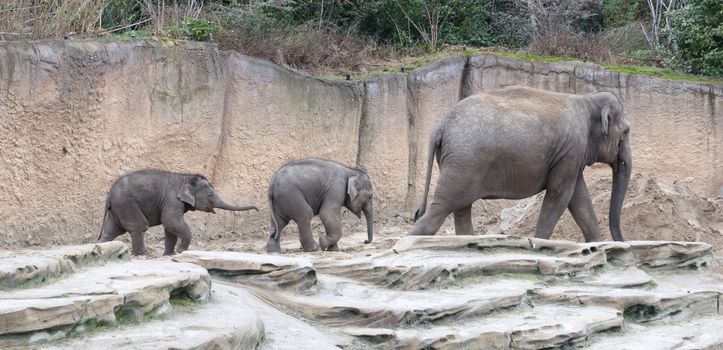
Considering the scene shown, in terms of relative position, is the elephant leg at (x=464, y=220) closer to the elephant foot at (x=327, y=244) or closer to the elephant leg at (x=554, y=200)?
the elephant leg at (x=554, y=200)

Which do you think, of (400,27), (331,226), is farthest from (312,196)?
(400,27)

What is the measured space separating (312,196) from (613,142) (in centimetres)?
314

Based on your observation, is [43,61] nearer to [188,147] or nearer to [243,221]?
[188,147]

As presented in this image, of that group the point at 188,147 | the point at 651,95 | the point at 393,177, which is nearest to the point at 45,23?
the point at 188,147

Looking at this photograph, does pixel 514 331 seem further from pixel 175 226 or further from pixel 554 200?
pixel 175 226

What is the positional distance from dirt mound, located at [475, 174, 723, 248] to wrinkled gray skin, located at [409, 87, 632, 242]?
108 centimetres

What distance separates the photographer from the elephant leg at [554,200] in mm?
11930

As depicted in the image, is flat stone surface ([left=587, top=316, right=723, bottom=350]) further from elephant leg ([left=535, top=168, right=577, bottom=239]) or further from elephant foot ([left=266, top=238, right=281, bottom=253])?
elephant foot ([left=266, top=238, right=281, bottom=253])

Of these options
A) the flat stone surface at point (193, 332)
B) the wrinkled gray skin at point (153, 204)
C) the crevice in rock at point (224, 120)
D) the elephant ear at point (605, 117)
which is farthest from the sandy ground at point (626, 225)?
the flat stone surface at point (193, 332)

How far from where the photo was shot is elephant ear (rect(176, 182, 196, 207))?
12617mm

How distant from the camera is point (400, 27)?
60.6 feet

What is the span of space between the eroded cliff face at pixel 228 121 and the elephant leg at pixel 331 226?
1.75m

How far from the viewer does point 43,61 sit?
474 inches

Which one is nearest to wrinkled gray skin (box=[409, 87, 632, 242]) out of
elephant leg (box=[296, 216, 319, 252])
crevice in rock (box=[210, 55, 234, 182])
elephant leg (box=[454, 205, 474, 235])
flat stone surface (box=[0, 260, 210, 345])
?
elephant leg (box=[454, 205, 474, 235])
